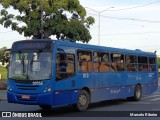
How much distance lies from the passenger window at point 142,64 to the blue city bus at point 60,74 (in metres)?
3.07

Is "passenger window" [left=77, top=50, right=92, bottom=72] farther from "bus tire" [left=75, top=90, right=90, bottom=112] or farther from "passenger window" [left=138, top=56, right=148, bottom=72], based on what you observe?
"passenger window" [left=138, top=56, right=148, bottom=72]

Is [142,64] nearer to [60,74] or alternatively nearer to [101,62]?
[101,62]

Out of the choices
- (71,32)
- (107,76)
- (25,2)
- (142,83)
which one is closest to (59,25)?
(71,32)

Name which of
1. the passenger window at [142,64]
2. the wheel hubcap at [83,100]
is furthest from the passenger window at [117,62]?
the wheel hubcap at [83,100]

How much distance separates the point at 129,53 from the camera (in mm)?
21172

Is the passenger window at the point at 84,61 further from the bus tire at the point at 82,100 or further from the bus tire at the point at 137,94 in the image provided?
the bus tire at the point at 137,94

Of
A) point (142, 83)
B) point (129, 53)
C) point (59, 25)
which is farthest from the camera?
point (59, 25)

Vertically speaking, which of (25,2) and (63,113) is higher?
(25,2)

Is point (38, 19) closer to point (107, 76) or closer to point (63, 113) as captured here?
point (107, 76)

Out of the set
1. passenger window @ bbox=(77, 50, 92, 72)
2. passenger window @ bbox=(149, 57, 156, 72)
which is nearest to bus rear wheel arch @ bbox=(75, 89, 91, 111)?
passenger window @ bbox=(77, 50, 92, 72)

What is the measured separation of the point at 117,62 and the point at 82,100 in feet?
13.0

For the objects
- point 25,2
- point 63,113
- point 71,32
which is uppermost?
point 25,2

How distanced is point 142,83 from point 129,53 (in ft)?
7.86

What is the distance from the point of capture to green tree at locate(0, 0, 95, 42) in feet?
115
